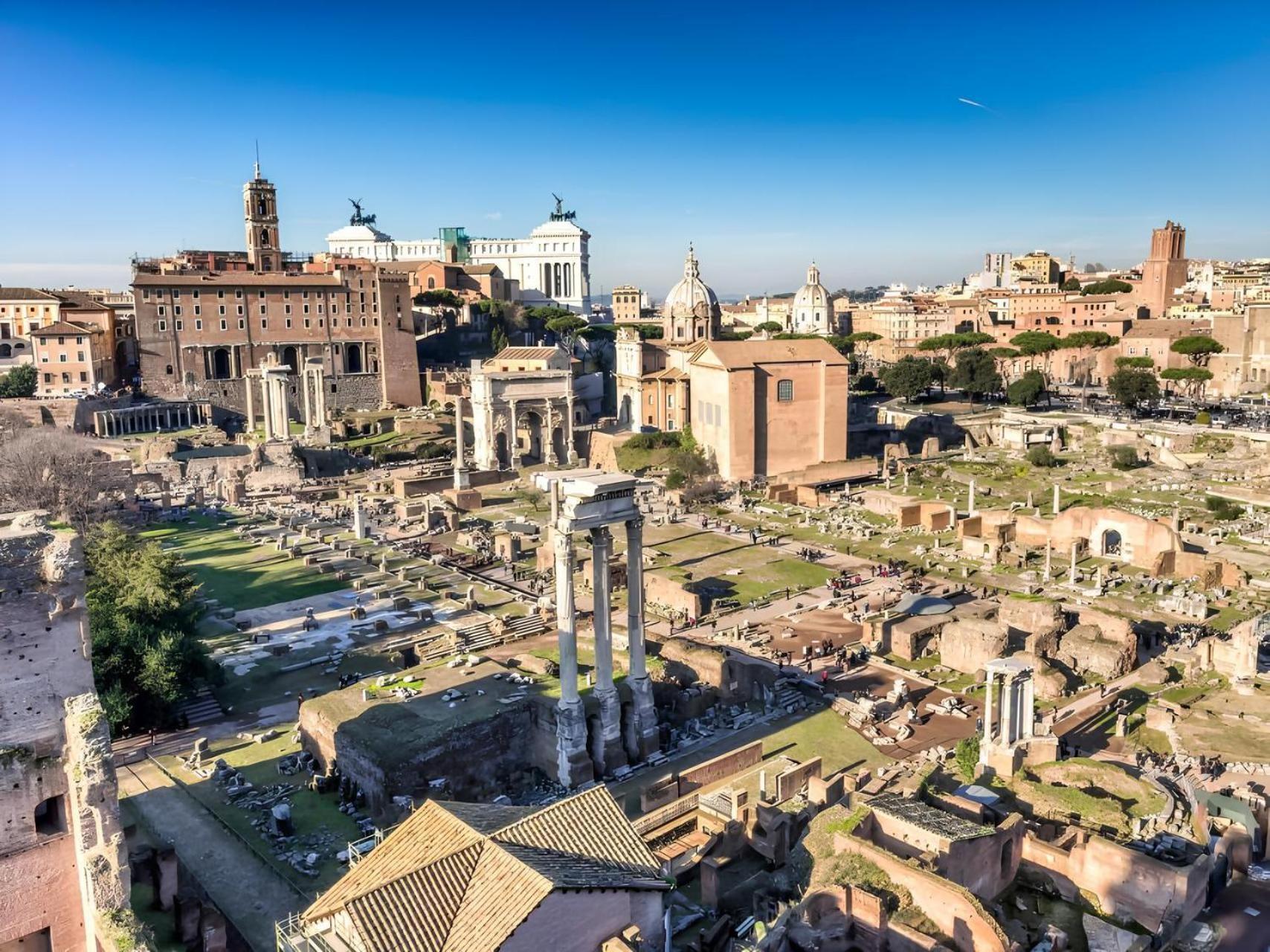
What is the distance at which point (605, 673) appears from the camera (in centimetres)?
2152

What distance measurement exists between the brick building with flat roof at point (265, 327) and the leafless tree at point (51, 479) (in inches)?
979

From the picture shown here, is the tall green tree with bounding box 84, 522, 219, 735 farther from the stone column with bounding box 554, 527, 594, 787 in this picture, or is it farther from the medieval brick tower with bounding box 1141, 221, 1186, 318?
the medieval brick tower with bounding box 1141, 221, 1186, 318

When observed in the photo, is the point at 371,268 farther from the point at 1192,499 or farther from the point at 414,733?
the point at 414,733

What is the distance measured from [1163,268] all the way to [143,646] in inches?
4136

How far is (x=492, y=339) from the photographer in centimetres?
8756

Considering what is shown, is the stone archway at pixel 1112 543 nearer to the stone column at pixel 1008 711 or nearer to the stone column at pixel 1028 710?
the stone column at pixel 1028 710

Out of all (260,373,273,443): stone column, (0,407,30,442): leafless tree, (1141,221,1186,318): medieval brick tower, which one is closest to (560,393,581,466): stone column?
(260,373,273,443): stone column

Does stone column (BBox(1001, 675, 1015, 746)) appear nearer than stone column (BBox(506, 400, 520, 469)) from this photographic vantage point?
Yes

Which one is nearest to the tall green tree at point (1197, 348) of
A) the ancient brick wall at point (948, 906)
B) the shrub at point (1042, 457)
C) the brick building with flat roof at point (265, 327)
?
the shrub at point (1042, 457)

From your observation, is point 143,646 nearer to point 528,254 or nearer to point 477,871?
point 477,871

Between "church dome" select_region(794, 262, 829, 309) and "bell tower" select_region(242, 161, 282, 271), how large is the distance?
61762 mm

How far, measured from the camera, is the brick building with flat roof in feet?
229

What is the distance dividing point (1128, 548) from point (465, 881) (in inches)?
1292

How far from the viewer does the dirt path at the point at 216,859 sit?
16312 millimetres
